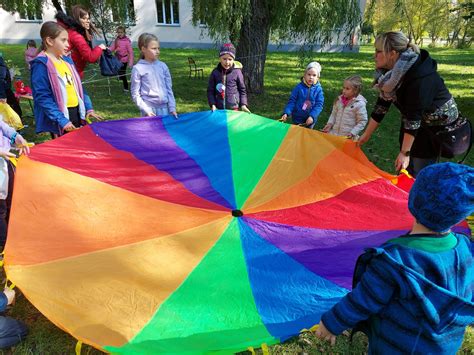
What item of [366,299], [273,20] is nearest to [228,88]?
[273,20]

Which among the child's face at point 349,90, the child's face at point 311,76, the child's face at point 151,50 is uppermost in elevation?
the child's face at point 151,50

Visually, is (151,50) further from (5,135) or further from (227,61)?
(5,135)

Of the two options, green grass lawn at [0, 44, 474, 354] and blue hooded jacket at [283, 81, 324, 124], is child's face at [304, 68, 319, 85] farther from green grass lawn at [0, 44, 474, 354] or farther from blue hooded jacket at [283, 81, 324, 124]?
green grass lawn at [0, 44, 474, 354]

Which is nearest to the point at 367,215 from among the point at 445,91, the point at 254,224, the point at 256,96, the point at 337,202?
the point at 337,202

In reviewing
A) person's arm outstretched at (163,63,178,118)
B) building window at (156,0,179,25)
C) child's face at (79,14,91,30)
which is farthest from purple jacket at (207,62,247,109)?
building window at (156,0,179,25)

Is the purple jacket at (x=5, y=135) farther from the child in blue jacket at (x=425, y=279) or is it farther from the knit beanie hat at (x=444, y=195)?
the knit beanie hat at (x=444, y=195)

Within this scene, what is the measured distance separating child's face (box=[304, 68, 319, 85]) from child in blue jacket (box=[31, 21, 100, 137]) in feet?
7.95

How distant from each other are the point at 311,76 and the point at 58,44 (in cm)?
258

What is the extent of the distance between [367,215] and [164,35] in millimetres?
17842

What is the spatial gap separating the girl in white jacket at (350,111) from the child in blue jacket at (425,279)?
8.63 ft

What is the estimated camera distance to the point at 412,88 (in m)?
2.46

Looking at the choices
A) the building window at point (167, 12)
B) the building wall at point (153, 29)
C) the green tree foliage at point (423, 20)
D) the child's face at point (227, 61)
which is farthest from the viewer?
the green tree foliage at point (423, 20)

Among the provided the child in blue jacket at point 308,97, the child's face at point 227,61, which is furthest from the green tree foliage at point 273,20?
the child in blue jacket at point 308,97

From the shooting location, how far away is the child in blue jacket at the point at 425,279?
Answer: 1153mm
